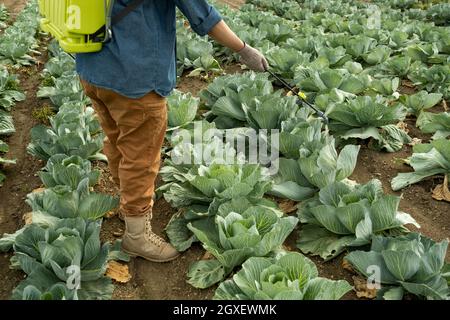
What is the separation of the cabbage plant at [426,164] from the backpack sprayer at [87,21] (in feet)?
8.69

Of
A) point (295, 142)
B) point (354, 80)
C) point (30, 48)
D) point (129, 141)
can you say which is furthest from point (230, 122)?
point (30, 48)

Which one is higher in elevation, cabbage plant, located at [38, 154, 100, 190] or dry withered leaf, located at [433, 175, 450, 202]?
cabbage plant, located at [38, 154, 100, 190]

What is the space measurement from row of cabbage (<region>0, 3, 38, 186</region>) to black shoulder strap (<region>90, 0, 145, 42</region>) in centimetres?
226

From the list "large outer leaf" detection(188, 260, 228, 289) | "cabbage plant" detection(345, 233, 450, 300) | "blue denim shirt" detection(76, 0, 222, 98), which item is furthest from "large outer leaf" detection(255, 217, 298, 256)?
"blue denim shirt" detection(76, 0, 222, 98)

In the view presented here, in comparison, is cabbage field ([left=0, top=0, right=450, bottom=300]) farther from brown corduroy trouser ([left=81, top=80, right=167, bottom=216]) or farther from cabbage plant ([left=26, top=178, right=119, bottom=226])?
brown corduroy trouser ([left=81, top=80, right=167, bottom=216])

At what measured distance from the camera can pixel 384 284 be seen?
2.81 meters

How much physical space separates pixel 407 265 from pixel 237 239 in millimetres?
956

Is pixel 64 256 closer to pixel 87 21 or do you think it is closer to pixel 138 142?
pixel 138 142

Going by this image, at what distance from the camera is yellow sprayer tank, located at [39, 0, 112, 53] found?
2.35 m

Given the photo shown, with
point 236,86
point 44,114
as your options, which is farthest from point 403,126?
point 44,114

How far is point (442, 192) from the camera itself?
151 inches

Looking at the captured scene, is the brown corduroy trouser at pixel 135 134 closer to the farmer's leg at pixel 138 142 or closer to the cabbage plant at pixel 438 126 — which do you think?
the farmer's leg at pixel 138 142

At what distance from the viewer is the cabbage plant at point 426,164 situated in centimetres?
385
